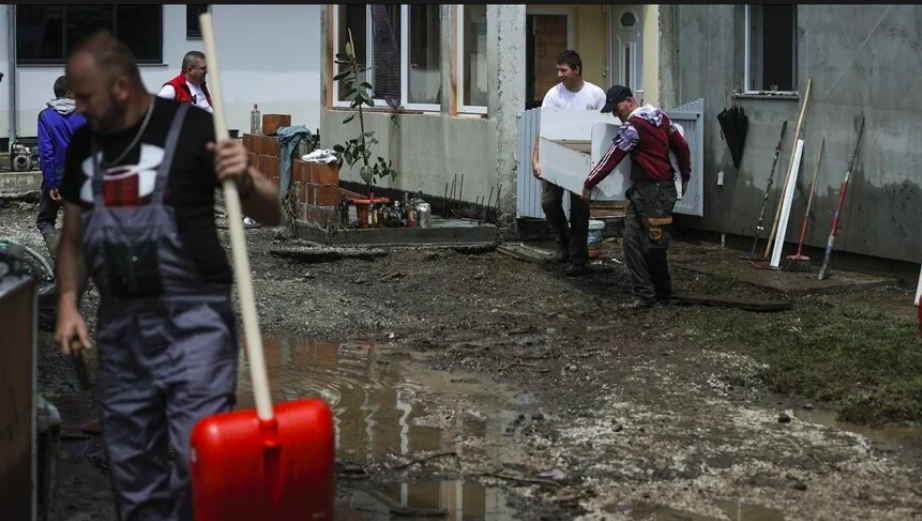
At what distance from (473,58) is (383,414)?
8.77 m

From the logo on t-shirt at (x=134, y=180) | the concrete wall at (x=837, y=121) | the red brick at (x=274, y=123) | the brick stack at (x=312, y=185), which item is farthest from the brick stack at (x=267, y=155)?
→ the logo on t-shirt at (x=134, y=180)

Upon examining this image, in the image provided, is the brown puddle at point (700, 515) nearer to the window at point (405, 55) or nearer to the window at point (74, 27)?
the window at point (405, 55)

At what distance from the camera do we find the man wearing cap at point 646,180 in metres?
10.5

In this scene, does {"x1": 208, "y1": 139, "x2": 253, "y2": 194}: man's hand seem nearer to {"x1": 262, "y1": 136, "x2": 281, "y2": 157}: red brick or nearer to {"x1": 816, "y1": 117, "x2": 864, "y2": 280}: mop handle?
{"x1": 816, "y1": 117, "x2": 864, "y2": 280}: mop handle

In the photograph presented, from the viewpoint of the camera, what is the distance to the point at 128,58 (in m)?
4.47

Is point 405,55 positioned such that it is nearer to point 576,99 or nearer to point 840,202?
point 576,99

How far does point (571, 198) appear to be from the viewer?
1273 cm

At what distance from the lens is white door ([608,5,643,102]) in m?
15.7

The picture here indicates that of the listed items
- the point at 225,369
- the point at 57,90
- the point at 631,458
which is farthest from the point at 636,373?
the point at 57,90

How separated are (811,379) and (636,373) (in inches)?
41.2

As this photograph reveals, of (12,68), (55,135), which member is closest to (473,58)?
(55,135)

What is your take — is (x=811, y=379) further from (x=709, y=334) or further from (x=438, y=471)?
(x=438, y=471)

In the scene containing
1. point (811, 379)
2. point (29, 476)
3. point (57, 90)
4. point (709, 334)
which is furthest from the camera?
point (57, 90)

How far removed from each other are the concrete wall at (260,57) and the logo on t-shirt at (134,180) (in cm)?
2268
